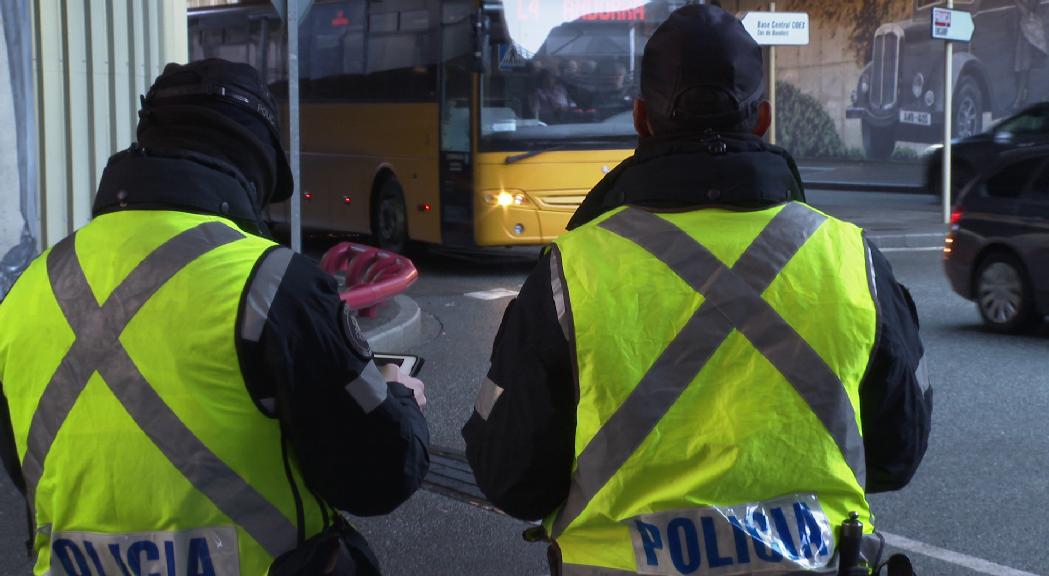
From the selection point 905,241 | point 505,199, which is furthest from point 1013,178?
point 905,241

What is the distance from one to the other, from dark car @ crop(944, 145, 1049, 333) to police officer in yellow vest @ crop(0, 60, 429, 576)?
8.94m

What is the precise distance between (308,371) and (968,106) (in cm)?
3004

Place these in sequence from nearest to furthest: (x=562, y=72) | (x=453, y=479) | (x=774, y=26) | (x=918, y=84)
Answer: (x=453, y=479), (x=562, y=72), (x=774, y=26), (x=918, y=84)

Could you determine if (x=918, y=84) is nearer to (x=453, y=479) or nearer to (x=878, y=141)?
(x=878, y=141)

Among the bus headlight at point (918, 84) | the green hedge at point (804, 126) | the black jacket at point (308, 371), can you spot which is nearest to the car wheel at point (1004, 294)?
the black jacket at point (308, 371)

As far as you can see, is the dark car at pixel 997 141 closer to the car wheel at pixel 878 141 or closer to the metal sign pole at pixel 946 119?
the metal sign pole at pixel 946 119

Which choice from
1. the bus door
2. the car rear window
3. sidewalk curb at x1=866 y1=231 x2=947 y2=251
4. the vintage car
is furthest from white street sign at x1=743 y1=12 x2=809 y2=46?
the vintage car

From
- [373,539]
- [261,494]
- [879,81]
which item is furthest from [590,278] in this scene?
[879,81]

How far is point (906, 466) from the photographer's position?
99.4 inches

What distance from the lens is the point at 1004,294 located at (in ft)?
35.7

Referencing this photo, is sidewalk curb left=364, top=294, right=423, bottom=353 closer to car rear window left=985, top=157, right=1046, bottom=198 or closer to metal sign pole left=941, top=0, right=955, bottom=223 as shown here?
car rear window left=985, top=157, right=1046, bottom=198

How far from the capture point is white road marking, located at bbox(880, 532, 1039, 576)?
5340 millimetres

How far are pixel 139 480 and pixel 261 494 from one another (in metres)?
0.19

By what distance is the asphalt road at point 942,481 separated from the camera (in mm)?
5578
